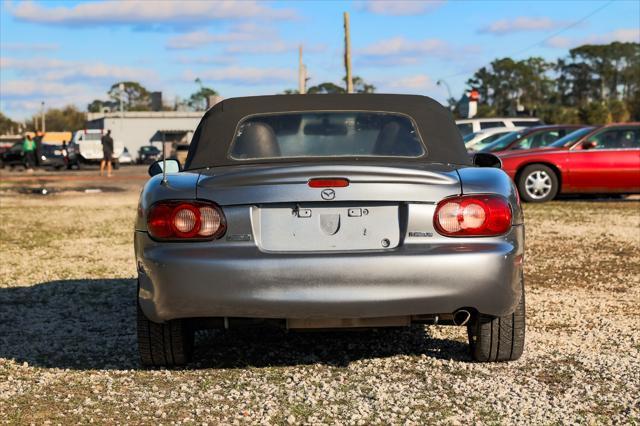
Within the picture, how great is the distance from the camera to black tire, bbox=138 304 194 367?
5.04m

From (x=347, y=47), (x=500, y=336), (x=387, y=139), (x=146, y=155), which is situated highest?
(x=347, y=47)


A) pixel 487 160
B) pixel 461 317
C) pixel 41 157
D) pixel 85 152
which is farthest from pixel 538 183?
pixel 85 152

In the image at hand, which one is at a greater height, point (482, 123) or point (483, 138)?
point (482, 123)

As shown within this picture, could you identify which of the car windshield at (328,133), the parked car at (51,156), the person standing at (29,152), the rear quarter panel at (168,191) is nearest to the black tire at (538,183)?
the car windshield at (328,133)

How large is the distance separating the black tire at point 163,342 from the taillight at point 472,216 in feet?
4.52

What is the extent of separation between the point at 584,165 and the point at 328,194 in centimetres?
1295

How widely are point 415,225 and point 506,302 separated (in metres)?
0.60

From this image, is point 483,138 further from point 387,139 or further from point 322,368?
point 322,368

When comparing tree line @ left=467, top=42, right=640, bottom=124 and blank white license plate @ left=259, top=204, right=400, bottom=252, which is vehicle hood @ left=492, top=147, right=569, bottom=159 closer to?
blank white license plate @ left=259, top=204, right=400, bottom=252

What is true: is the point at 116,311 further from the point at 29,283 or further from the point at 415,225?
the point at 415,225

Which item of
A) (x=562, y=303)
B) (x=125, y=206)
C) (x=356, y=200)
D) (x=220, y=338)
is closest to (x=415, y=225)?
(x=356, y=200)

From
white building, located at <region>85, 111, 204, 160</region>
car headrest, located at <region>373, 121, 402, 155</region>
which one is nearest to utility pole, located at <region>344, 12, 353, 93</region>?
car headrest, located at <region>373, 121, 402, 155</region>

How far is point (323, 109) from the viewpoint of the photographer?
19.0 feet

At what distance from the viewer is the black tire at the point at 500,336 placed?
16.7ft
